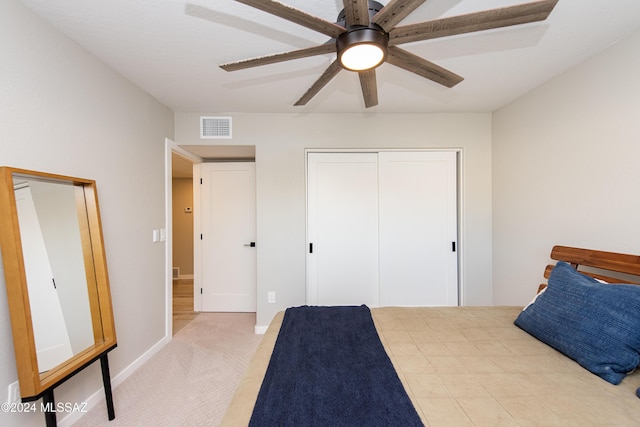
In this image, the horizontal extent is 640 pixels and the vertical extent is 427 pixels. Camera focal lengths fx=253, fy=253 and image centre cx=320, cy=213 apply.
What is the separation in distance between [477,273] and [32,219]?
361 centimetres

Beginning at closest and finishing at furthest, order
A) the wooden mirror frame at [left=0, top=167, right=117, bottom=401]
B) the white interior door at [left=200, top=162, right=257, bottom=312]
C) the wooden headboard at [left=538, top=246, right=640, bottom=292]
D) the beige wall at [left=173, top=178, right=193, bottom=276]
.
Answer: the wooden mirror frame at [left=0, top=167, right=117, bottom=401], the wooden headboard at [left=538, top=246, right=640, bottom=292], the white interior door at [left=200, top=162, right=257, bottom=312], the beige wall at [left=173, top=178, right=193, bottom=276]

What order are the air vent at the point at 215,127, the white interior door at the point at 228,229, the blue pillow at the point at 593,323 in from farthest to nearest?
the white interior door at the point at 228,229, the air vent at the point at 215,127, the blue pillow at the point at 593,323

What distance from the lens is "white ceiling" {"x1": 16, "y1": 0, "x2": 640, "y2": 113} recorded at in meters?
1.36

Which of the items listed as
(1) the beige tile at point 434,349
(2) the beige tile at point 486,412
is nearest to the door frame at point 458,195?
(1) the beige tile at point 434,349

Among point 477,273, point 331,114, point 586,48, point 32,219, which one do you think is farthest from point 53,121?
point 477,273

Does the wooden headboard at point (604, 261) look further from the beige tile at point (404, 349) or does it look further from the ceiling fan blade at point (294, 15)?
the ceiling fan blade at point (294, 15)

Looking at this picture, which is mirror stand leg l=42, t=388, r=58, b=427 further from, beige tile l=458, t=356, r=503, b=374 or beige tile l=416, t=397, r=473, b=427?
beige tile l=458, t=356, r=503, b=374

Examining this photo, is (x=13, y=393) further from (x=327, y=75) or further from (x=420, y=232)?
(x=420, y=232)

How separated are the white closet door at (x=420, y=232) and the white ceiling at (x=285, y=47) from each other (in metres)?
0.71

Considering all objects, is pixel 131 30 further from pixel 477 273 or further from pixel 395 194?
pixel 477 273

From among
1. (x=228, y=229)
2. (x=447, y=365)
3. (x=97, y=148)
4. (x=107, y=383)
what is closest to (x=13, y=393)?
(x=107, y=383)

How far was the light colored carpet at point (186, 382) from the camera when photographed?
165 centimetres

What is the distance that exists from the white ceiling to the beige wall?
2.80 meters

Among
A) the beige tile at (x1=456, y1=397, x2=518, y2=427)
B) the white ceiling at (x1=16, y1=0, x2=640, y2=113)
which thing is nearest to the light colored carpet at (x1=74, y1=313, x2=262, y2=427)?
the beige tile at (x1=456, y1=397, x2=518, y2=427)
